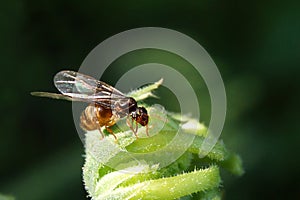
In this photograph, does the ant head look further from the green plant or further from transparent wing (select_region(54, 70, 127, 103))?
transparent wing (select_region(54, 70, 127, 103))

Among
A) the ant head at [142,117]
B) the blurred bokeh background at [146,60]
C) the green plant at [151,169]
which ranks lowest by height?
the green plant at [151,169]

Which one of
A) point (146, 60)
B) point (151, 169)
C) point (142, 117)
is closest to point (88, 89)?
point (142, 117)

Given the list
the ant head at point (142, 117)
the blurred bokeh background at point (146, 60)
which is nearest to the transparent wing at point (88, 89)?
the ant head at point (142, 117)

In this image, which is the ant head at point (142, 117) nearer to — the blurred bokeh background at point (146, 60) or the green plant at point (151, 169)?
the green plant at point (151, 169)

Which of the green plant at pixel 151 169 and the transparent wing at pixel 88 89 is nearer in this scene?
the green plant at pixel 151 169

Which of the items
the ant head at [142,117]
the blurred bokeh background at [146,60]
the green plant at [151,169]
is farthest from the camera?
the blurred bokeh background at [146,60]

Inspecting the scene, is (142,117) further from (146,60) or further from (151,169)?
(146,60)

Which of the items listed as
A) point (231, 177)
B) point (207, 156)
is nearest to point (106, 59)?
point (231, 177)
